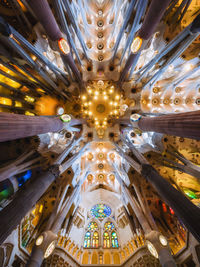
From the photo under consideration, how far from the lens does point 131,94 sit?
49.2ft

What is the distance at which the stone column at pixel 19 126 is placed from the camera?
14.2 feet

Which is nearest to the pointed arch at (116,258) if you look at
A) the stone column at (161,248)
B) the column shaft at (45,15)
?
the stone column at (161,248)

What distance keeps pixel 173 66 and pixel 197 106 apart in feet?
21.4

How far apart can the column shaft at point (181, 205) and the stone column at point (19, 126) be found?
7466 mm

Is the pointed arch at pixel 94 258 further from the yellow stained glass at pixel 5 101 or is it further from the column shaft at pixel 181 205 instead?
the yellow stained glass at pixel 5 101

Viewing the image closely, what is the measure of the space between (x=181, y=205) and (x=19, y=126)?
8.17 metres

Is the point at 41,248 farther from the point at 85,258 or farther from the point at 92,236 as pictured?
the point at 92,236

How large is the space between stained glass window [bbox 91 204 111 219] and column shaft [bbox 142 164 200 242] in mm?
12160

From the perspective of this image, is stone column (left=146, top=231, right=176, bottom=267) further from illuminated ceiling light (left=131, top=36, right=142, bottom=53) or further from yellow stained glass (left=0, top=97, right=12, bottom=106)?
yellow stained glass (left=0, top=97, right=12, bottom=106)

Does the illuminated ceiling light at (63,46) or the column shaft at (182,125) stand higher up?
the illuminated ceiling light at (63,46)

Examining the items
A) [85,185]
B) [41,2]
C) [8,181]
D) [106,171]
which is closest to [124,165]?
[106,171]

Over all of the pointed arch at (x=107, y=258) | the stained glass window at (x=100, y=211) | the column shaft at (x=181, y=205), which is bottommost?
the pointed arch at (x=107, y=258)

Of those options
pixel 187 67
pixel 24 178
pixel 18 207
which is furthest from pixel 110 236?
pixel 187 67

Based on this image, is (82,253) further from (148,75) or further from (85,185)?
(148,75)
